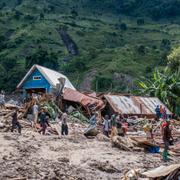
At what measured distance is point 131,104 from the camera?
3525 centimetres

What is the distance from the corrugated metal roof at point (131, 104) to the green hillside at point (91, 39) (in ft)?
74.2

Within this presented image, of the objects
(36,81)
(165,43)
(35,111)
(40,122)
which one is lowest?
(40,122)

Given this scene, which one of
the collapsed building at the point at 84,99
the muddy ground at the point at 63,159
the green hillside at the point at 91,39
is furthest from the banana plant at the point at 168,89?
the muddy ground at the point at 63,159

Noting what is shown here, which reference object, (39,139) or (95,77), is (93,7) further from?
(39,139)

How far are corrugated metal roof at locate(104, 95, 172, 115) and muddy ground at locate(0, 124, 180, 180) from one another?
11.4 meters

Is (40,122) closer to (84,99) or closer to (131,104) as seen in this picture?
(84,99)

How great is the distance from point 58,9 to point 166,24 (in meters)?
28.7

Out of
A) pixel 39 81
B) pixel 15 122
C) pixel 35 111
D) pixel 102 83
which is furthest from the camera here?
pixel 102 83

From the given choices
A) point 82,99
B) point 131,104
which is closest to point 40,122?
point 82,99

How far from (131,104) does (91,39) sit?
60023 millimetres

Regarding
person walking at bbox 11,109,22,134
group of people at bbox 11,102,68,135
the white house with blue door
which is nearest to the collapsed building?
the white house with blue door

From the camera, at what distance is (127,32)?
10550 cm

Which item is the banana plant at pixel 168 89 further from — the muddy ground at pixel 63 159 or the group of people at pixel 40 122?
the muddy ground at pixel 63 159

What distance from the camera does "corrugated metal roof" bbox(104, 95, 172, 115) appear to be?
33.6m
